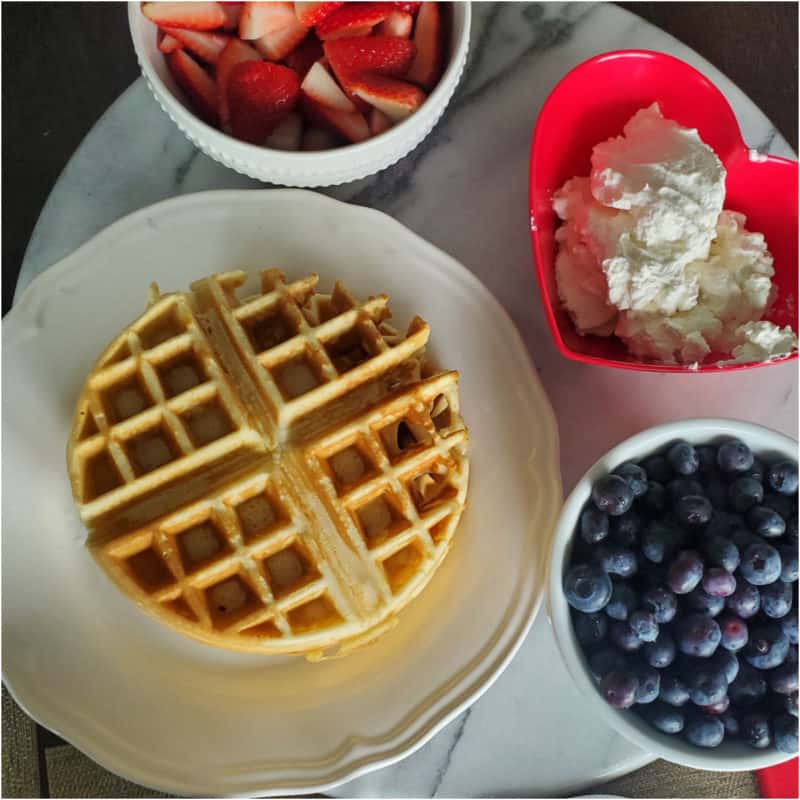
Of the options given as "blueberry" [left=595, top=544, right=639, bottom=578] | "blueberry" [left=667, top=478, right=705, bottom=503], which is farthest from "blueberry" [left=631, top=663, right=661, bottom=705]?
"blueberry" [left=667, top=478, right=705, bottom=503]

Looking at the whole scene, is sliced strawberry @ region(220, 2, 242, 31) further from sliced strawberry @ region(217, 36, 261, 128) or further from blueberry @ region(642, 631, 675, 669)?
blueberry @ region(642, 631, 675, 669)

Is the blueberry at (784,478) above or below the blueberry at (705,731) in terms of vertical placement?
above

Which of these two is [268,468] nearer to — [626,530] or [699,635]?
[626,530]

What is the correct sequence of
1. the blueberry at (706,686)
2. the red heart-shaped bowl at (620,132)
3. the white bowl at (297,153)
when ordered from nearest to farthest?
the blueberry at (706,686)
the white bowl at (297,153)
the red heart-shaped bowl at (620,132)

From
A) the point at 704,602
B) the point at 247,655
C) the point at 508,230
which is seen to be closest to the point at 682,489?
the point at 704,602

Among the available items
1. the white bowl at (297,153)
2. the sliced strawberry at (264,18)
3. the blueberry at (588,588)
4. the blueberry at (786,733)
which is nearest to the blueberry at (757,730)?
the blueberry at (786,733)

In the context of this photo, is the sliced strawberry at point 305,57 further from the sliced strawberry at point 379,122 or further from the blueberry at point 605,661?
the blueberry at point 605,661
